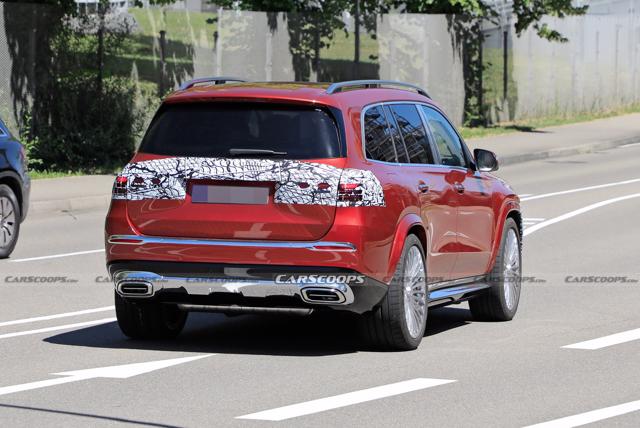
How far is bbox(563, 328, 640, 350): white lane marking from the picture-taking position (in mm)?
9875

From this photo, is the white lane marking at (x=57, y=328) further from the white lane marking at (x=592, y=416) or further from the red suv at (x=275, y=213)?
the white lane marking at (x=592, y=416)

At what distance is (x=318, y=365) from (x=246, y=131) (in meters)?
1.51

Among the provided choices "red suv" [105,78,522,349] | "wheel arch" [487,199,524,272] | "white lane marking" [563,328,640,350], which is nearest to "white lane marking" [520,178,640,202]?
"wheel arch" [487,199,524,272]

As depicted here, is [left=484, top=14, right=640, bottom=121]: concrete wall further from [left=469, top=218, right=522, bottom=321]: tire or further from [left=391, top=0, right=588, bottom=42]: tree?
[left=469, top=218, right=522, bottom=321]: tire

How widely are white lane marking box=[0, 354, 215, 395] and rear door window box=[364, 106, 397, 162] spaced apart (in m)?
1.70

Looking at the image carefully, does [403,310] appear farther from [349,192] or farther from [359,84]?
[359,84]

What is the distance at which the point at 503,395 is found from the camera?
808 centimetres

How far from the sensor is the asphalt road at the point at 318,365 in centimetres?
757

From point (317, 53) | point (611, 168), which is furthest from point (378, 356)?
point (317, 53)

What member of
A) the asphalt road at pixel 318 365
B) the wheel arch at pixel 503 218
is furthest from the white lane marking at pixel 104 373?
the wheel arch at pixel 503 218

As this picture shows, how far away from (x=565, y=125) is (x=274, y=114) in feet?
99.2

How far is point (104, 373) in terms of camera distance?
8.75 meters

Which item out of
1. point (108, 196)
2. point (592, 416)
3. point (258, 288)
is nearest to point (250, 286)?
point (258, 288)

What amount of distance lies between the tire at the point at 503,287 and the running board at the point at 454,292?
11 centimetres
